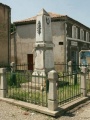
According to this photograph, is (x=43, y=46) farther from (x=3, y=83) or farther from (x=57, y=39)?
(x=57, y=39)

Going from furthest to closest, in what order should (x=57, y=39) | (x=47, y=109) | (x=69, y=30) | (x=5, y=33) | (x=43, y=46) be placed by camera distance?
(x=69, y=30) < (x=57, y=39) < (x=5, y=33) < (x=43, y=46) < (x=47, y=109)

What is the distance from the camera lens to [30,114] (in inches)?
265

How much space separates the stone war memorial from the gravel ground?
3571mm

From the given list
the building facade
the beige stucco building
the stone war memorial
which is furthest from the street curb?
the building facade

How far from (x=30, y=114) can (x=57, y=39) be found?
15552 millimetres

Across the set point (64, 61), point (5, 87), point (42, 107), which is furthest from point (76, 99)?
point (64, 61)

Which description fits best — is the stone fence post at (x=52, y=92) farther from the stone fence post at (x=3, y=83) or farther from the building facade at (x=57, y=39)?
the building facade at (x=57, y=39)

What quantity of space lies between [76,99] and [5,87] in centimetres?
283

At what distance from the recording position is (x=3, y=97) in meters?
8.42

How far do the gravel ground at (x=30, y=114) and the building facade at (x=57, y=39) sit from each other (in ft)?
45.9

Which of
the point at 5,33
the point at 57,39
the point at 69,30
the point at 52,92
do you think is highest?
the point at 69,30

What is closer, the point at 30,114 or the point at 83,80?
the point at 30,114

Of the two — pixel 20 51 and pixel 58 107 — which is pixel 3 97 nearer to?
pixel 58 107

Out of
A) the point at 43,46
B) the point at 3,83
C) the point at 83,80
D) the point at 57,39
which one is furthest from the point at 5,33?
the point at 83,80
